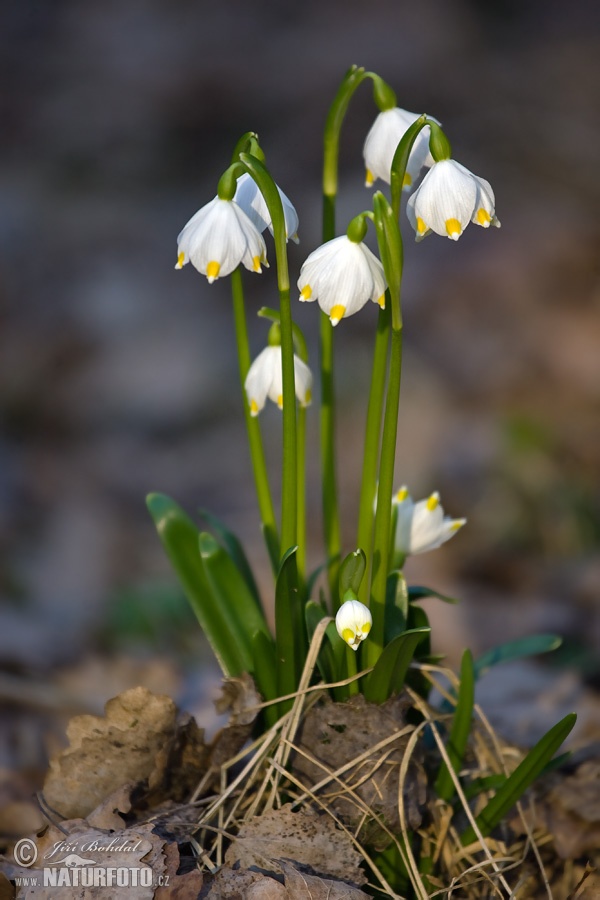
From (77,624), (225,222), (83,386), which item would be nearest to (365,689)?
(225,222)

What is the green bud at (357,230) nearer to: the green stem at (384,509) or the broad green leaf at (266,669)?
the green stem at (384,509)

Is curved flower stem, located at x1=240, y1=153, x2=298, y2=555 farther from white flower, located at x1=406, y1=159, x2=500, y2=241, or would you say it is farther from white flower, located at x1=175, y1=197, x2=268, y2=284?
white flower, located at x1=406, y1=159, x2=500, y2=241

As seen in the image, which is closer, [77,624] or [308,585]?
[308,585]

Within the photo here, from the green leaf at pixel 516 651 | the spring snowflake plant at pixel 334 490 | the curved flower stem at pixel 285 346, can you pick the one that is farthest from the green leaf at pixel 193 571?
the green leaf at pixel 516 651

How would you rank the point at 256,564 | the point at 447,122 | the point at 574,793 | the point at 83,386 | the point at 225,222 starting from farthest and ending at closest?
the point at 447,122 < the point at 83,386 < the point at 256,564 < the point at 574,793 < the point at 225,222

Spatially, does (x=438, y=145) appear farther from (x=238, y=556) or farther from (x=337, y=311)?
(x=238, y=556)

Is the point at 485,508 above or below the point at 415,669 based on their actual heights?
below

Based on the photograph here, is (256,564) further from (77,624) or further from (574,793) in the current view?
(574,793)
